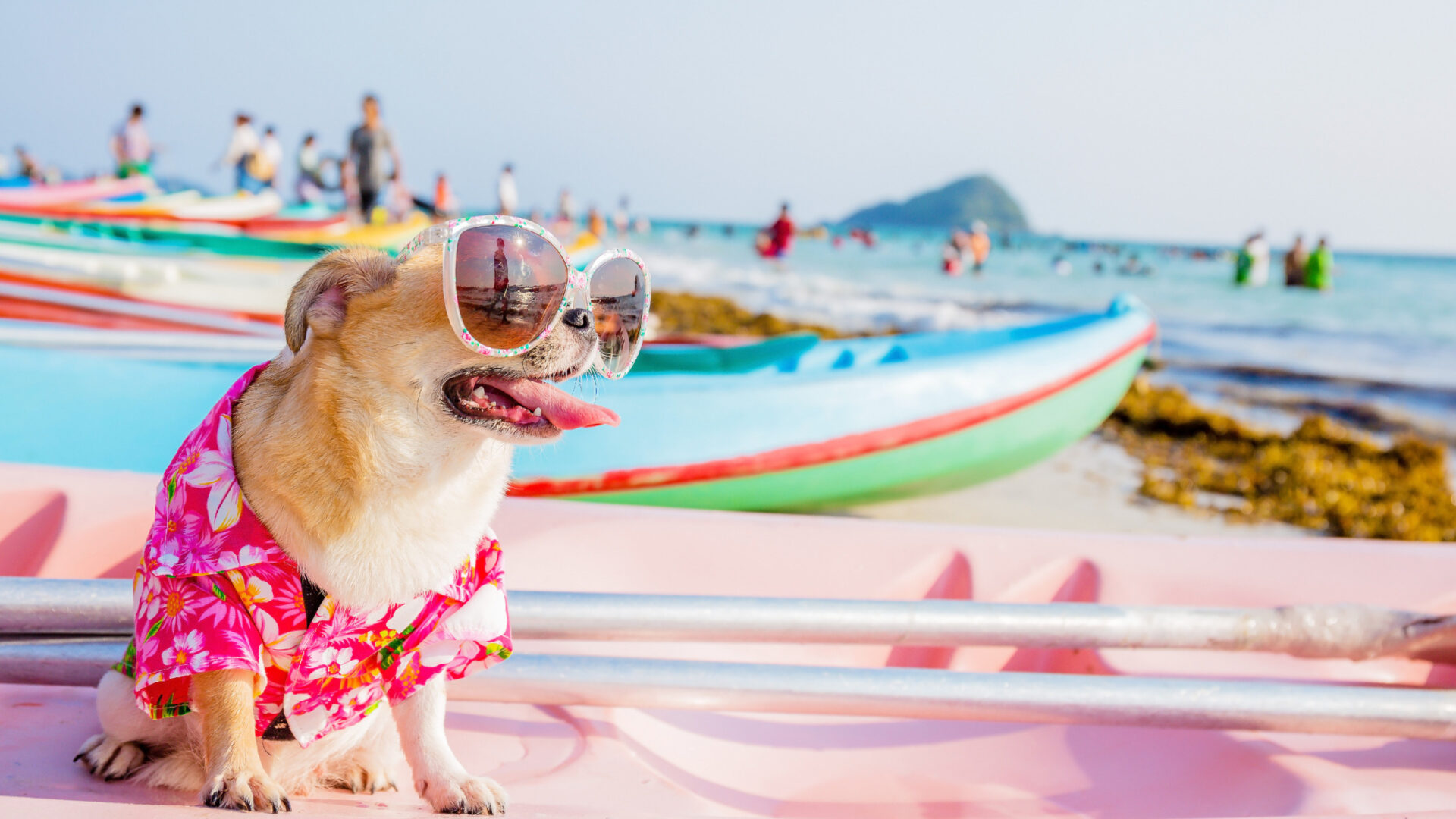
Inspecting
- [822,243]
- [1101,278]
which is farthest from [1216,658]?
[822,243]

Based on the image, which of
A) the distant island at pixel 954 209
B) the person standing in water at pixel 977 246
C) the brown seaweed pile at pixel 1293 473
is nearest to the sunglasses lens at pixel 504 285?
the brown seaweed pile at pixel 1293 473

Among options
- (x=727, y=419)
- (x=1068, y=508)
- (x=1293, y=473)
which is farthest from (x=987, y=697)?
(x=1293, y=473)

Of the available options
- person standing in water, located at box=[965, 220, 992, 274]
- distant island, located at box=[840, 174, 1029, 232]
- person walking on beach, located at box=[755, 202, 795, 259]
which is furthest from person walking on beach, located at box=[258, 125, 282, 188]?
distant island, located at box=[840, 174, 1029, 232]

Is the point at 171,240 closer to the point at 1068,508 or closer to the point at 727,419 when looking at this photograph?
the point at 727,419

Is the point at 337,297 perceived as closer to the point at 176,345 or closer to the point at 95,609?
the point at 95,609

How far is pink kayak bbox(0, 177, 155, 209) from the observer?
1354 cm

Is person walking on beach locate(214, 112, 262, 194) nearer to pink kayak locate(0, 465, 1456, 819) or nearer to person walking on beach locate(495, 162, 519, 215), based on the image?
person walking on beach locate(495, 162, 519, 215)

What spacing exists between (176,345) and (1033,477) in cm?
533

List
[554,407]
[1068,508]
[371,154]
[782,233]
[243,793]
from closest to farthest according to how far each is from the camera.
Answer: [243,793] < [554,407] < [1068,508] < [371,154] < [782,233]

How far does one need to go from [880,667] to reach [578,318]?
44.1 inches

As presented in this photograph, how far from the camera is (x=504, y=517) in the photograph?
2.57m

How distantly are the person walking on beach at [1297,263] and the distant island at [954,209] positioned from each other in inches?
3270

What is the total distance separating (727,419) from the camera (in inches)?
161

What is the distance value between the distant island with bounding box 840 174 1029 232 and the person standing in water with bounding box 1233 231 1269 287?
8118 centimetres
